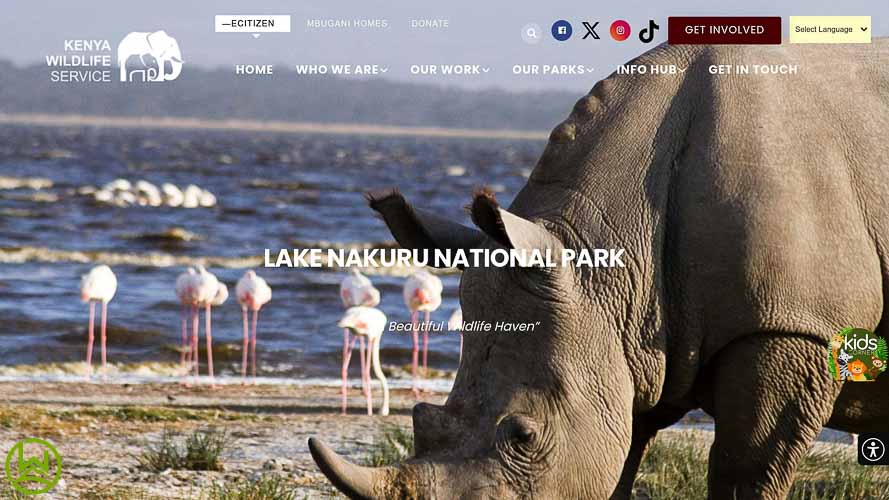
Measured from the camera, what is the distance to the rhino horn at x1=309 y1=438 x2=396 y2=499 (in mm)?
4426

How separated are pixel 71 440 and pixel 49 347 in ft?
20.1

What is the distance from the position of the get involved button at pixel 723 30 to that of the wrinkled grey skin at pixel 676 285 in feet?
2.38

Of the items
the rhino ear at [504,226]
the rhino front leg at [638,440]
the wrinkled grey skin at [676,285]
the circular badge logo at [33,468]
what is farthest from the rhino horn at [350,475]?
the circular badge logo at [33,468]

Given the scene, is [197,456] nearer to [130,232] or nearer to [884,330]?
[884,330]

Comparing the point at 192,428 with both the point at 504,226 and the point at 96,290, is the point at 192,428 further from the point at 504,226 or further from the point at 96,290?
the point at 504,226

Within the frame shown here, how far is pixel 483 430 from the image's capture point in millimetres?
4844

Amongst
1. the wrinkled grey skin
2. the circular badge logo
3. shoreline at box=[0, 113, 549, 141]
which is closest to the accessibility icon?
the wrinkled grey skin

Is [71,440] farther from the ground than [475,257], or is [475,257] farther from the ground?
[475,257]

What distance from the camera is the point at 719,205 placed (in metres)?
5.17

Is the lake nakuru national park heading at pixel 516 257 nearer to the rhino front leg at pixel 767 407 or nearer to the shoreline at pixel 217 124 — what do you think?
the rhino front leg at pixel 767 407

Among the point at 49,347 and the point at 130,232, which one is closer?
the point at 49,347

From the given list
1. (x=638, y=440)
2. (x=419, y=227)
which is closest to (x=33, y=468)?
(x=419, y=227)

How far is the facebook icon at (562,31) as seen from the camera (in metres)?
7.27

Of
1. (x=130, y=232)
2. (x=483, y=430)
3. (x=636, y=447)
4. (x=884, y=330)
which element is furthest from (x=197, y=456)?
(x=130, y=232)
